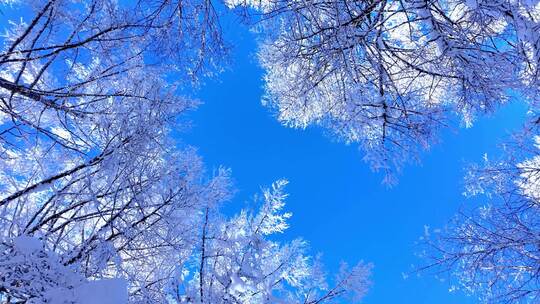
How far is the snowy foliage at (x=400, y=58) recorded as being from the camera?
280 cm

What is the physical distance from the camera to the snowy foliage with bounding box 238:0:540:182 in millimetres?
2803


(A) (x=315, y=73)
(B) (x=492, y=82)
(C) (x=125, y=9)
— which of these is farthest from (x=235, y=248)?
(B) (x=492, y=82)

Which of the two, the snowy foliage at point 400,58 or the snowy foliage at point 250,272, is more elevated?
the snowy foliage at point 400,58

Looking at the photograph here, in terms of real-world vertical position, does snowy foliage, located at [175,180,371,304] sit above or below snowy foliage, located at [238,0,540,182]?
below

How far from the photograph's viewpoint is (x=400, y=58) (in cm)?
364

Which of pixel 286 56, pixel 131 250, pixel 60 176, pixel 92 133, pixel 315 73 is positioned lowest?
pixel 131 250

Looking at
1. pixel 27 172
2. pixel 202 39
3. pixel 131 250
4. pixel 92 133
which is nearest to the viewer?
pixel 202 39

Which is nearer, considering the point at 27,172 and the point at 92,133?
the point at 92,133

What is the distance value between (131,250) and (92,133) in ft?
4.39

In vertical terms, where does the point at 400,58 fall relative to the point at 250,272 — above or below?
above

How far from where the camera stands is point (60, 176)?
3682mm

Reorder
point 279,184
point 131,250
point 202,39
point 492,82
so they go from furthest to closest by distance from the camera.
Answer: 1. point 279,184
2. point 131,250
3. point 492,82
4. point 202,39

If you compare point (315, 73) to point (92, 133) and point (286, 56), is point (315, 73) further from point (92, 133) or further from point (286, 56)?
point (92, 133)

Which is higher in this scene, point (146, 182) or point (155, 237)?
point (146, 182)
